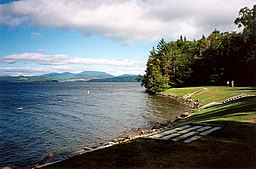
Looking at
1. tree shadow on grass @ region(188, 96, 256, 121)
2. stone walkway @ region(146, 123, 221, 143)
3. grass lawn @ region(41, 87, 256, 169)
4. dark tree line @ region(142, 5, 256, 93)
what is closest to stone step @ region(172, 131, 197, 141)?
stone walkway @ region(146, 123, 221, 143)

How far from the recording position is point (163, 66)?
101 metres

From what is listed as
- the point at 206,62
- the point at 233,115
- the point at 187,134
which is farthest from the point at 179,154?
the point at 206,62

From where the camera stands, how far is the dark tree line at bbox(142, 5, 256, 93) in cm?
7406

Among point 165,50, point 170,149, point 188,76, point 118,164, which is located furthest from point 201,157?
point 165,50

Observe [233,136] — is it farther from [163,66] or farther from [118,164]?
[163,66]

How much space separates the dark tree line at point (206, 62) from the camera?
7406 centimetres

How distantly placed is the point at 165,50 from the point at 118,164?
9669cm

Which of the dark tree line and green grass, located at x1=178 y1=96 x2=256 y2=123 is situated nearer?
green grass, located at x1=178 y1=96 x2=256 y2=123

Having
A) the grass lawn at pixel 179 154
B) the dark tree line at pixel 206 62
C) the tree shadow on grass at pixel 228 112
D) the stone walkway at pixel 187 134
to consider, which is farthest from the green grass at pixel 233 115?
the dark tree line at pixel 206 62

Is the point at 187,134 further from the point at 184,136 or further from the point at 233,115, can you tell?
the point at 233,115

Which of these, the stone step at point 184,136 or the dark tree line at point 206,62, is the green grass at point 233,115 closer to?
the stone step at point 184,136

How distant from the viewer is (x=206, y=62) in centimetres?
9138

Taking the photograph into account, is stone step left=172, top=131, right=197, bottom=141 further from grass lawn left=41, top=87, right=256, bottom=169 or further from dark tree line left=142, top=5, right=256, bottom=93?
dark tree line left=142, top=5, right=256, bottom=93

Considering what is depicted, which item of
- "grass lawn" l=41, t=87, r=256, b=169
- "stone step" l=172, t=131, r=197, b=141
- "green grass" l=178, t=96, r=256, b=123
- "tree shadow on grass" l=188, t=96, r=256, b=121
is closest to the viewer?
"grass lawn" l=41, t=87, r=256, b=169
